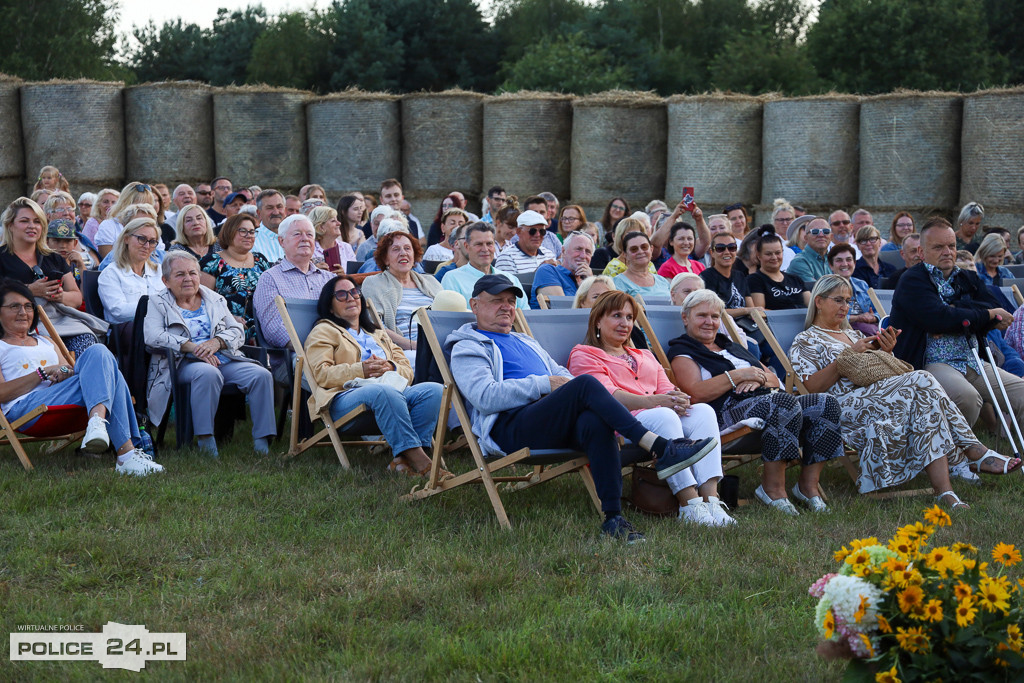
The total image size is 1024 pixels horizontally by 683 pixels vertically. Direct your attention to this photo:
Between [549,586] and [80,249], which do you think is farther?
[80,249]

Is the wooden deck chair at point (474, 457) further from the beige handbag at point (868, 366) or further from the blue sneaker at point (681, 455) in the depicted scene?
the beige handbag at point (868, 366)

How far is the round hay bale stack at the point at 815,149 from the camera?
1382 centimetres

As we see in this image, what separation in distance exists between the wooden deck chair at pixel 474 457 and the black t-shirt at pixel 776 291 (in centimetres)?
291

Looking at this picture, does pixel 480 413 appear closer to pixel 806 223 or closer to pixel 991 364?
pixel 991 364

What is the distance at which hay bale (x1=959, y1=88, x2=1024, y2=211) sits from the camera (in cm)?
1254

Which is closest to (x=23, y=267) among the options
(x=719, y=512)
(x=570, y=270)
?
(x=570, y=270)

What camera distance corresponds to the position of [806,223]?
1119cm

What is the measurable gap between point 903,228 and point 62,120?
10.0m

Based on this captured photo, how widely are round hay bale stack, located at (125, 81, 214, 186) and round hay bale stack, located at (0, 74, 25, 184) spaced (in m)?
1.31

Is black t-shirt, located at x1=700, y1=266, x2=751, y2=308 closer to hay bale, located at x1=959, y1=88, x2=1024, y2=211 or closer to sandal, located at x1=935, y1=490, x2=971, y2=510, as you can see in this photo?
sandal, located at x1=935, y1=490, x2=971, y2=510

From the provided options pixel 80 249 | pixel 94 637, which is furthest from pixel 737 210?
pixel 94 637

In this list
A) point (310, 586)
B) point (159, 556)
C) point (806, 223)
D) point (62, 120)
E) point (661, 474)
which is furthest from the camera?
point (62, 120)

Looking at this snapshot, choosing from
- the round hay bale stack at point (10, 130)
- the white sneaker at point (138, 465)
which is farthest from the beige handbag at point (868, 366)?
the round hay bale stack at point (10, 130)

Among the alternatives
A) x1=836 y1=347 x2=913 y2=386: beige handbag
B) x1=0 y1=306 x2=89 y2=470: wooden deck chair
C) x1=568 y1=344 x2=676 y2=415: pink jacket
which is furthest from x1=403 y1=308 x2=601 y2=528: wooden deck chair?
x1=0 y1=306 x2=89 y2=470: wooden deck chair
